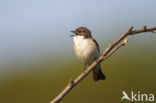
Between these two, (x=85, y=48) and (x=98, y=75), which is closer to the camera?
(x=85, y=48)

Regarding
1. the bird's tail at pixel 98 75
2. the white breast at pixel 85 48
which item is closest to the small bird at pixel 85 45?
the white breast at pixel 85 48

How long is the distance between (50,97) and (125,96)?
1.85 meters

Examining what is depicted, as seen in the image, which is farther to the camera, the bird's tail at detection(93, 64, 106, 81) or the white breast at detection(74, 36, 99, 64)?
the bird's tail at detection(93, 64, 106, 81)

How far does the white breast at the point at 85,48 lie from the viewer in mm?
5496

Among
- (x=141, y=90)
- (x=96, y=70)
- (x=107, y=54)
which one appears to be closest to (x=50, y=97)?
(x=96, y=70)

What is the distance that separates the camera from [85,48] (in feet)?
18.1

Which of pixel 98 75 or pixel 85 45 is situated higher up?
pixel 85 45

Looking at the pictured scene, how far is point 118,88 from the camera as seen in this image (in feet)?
22.7

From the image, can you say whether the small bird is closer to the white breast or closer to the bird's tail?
the white breast

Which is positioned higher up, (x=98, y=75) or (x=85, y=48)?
(x=85, y=48)

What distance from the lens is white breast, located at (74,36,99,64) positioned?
216 inches

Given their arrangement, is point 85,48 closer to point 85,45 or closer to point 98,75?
point 85,45

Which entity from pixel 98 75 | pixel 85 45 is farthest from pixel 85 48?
pixel 98 75

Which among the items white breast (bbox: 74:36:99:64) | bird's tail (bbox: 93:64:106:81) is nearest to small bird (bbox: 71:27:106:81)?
white breast (bbox: 74:36:99:64)
